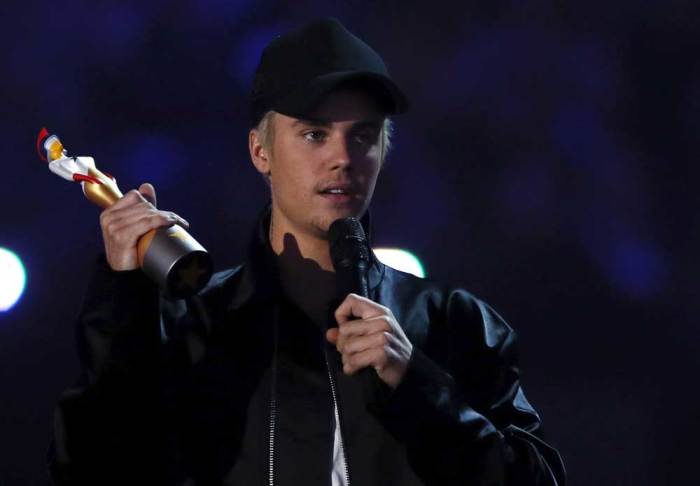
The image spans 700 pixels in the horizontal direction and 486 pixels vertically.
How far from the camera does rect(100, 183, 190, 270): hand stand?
52.3 inches

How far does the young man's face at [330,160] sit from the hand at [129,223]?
0.88ft

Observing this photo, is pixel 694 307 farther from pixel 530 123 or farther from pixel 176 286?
pixel 176 286

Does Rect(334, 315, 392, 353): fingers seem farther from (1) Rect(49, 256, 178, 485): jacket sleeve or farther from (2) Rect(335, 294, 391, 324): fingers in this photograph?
(1) Rect(49, 256, 178, 485): jacket sleeve

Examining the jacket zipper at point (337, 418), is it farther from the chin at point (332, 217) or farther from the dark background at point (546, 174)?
the dark background at point (546, 174)

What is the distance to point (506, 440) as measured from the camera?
4.96 ft

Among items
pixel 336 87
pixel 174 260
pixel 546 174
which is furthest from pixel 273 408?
pixel 546 174

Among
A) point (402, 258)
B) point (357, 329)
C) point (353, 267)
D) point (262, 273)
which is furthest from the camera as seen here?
point (402, 258)

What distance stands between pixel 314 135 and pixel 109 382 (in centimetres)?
44

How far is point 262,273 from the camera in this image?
1.63m

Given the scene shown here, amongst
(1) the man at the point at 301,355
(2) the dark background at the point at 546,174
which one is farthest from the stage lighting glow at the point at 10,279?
(1) the man at the point at 301,355

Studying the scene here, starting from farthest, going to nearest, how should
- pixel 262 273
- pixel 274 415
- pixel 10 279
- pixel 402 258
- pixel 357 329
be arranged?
1. pixel 402 258
2. pixel 10 279
3. pixel 262 273
4. pixel 274 415
5. pixel 357 329

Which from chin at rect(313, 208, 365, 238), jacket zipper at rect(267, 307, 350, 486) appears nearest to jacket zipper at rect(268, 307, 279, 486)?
jacket zipper at rect(267, 307, 350, 486)

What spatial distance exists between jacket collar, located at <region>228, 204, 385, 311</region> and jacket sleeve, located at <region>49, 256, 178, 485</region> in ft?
0.63

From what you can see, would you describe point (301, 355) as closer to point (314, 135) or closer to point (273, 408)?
point (273, 408)
